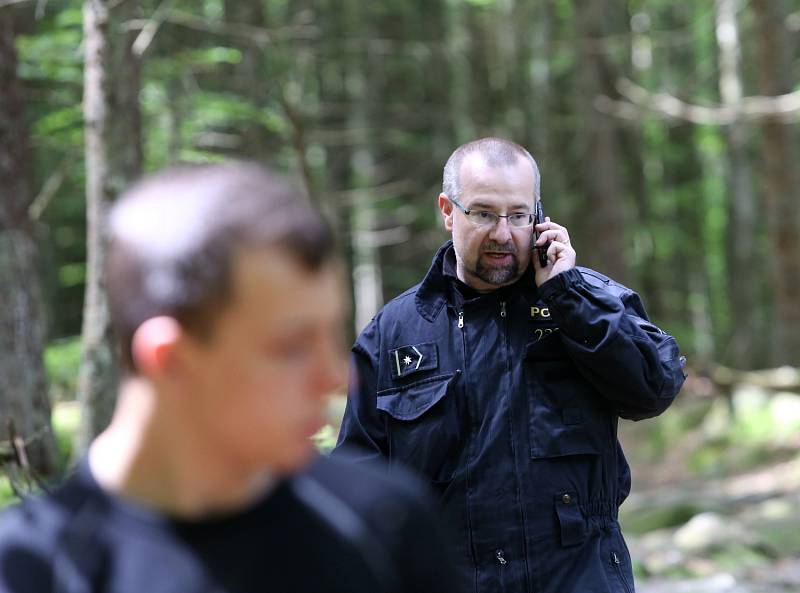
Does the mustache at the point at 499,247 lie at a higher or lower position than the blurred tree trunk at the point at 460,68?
lower

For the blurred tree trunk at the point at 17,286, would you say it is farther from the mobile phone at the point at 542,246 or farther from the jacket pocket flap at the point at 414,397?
the mobile phone at the point at 542,246

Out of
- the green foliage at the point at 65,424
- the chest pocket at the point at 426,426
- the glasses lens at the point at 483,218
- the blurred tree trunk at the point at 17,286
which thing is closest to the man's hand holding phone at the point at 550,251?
the glasses lens at the point at 483,218

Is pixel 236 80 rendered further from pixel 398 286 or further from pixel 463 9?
pixel 398 286

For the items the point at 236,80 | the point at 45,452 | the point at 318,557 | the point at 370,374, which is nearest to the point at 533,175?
the point at 370,374

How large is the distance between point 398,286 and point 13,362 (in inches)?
853

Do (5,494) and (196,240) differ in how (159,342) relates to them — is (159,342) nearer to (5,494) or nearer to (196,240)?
(196,240)

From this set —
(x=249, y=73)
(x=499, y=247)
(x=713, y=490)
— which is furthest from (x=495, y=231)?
(x=713, y=490)

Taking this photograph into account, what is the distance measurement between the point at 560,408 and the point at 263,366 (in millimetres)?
2384

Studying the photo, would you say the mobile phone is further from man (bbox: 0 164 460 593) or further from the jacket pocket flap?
man (bbox: 0 164 460 593)

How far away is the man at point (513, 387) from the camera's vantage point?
349 cm

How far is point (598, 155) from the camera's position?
55.7ft

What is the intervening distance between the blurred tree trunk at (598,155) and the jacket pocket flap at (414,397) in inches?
500

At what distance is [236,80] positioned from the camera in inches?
575

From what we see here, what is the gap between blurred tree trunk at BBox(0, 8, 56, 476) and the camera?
7289 mm
